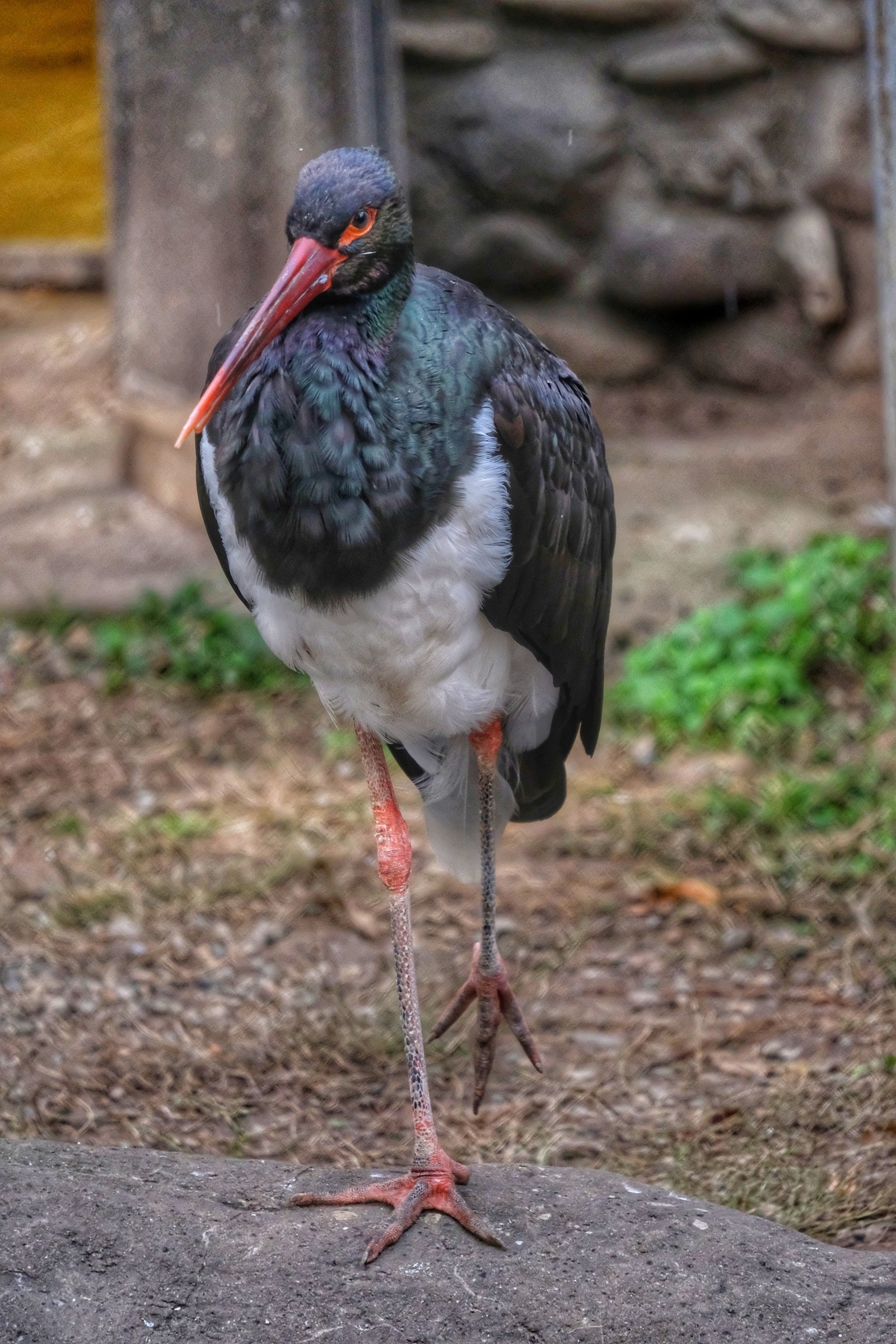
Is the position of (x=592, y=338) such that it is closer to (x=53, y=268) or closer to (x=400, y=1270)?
(x=53, y=268)

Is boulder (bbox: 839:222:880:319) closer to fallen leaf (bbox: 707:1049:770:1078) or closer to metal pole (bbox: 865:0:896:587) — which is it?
metal pole (bbox: 865:0:896:587)

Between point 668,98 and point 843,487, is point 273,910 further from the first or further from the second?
point 668,98

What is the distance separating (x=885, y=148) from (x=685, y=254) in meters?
1.65

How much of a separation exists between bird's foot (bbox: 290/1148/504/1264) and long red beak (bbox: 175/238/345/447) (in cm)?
118

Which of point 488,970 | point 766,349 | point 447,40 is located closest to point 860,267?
point 766,349

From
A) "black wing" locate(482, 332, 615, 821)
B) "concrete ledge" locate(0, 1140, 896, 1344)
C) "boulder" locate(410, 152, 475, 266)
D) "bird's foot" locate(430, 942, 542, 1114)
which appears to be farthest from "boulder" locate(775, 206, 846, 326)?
"concrete ledge" locate(0, 1140, 896, 1344)

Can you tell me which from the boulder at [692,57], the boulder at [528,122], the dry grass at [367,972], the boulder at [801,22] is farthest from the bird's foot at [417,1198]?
the boulder at [801,22]

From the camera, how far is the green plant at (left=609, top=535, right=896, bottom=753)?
473 cm

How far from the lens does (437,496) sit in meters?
2.43

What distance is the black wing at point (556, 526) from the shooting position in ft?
8.41

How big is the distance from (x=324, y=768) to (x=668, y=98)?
2901 millimetres

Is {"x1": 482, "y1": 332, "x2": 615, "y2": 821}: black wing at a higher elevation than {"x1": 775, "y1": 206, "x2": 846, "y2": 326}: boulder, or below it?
higher

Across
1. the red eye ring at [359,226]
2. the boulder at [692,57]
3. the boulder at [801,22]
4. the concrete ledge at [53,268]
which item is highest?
the red eye ring at [359,226]

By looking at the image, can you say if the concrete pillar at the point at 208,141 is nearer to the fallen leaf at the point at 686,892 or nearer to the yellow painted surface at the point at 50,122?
the yellow painted surface at the point at 50,122
